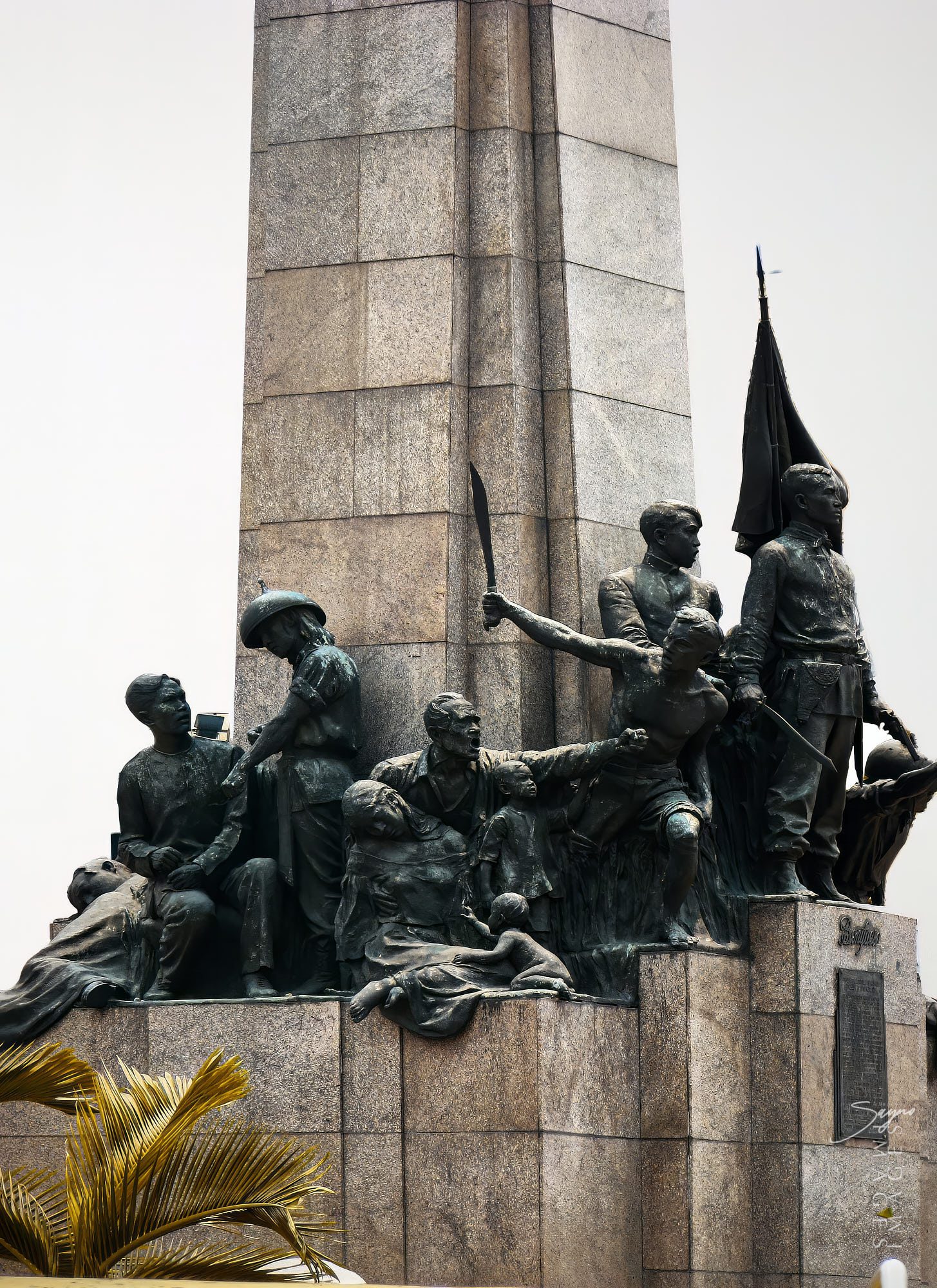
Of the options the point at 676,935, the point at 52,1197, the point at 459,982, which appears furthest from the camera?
the point at 676,935

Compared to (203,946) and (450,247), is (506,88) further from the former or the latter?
(203,946)

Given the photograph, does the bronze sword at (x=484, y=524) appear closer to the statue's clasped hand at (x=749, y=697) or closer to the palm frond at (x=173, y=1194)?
the statue's clasped hand at (x=749, y=697)

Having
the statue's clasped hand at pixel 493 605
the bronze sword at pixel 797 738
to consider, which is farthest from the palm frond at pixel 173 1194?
the bronze sword at pixel 797 738

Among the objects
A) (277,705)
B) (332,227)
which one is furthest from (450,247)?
(277,705)

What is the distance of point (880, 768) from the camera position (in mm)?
19078

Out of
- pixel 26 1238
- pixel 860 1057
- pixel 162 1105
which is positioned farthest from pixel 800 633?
pixel 26 1238

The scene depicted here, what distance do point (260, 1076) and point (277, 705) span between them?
9.54ft

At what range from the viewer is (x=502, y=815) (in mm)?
16688

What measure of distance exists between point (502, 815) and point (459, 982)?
4.40ft

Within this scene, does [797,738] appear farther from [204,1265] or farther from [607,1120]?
[204,1265]

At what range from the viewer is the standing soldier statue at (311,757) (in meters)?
17.1

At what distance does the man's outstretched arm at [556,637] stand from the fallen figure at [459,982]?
5.84 feet

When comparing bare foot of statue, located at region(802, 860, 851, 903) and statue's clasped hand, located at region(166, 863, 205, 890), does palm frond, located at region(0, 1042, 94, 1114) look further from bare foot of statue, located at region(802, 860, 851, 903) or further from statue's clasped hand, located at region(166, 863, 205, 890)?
bare foot of statue, located at region(802, 860, 851, 903)

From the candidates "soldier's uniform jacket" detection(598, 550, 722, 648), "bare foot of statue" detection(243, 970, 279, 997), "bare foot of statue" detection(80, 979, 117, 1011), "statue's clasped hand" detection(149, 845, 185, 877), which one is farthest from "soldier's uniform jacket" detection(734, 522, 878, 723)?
"bare foot of statue" detection(80, 979, 117, 1011)
